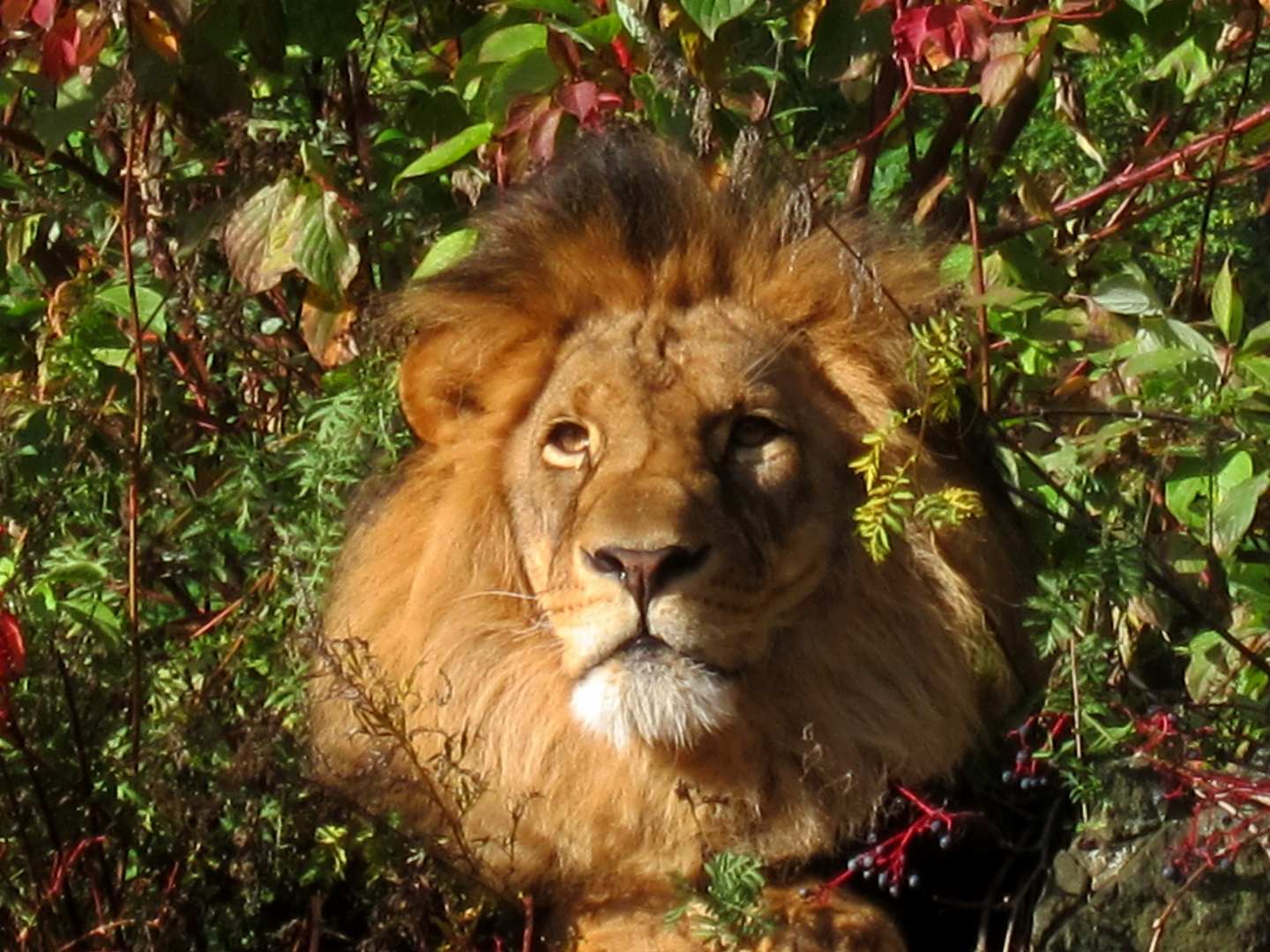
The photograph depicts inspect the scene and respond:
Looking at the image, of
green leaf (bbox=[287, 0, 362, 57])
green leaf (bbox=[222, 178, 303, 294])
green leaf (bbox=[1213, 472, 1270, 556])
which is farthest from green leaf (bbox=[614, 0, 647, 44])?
green leaf (bbox=[1213, 472, 1270, 556])

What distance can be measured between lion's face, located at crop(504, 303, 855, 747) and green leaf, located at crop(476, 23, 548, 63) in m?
0.53

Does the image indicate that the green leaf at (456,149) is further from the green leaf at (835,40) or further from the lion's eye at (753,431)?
the lion's eye at (753,431)

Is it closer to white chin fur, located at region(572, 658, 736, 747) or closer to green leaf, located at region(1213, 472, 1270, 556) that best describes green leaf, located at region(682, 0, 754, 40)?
white chin fur, located at region(572, 658, 736, 747)

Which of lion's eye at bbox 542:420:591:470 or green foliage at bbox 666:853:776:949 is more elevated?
lion's eye at bbox 542:420:591:470

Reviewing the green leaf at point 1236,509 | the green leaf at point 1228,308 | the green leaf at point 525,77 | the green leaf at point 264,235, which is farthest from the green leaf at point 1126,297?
the green leaf at point 264,235

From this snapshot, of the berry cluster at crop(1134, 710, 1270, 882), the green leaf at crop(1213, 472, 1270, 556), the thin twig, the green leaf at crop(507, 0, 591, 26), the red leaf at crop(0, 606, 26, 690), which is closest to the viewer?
the red leaf at crop(0, 606, 26, 690)

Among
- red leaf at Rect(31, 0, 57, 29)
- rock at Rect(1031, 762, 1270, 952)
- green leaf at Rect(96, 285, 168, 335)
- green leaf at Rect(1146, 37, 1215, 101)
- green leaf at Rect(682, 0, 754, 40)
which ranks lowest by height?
rock at Rect(1031, 762, 1270, 952)

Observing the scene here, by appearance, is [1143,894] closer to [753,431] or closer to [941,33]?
[753,431]

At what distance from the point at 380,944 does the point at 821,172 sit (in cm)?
197

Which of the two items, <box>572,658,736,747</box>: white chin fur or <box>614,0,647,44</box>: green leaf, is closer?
<box>572,658,736,747</box>: white chin fur

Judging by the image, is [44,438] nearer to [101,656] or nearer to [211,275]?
[101,656]

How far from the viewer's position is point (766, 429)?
371 cm

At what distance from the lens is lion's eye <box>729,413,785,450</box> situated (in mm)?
3695

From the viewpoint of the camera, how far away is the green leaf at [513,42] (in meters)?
3.78
